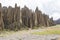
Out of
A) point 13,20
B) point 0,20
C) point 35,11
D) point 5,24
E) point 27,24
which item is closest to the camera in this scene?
point 0,20

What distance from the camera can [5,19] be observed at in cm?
12188

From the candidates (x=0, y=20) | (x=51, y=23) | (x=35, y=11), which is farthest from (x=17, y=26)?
(x=51, y=23)

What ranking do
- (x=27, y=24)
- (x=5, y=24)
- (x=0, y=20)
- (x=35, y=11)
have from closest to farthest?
(x=0, y=20) → (x=5, y=24) → (x=27, y=24) → (x=35, y=11)

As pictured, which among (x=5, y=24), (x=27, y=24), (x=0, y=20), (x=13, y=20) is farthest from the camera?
(x=27, y=24)

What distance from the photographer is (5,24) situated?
115688 mm

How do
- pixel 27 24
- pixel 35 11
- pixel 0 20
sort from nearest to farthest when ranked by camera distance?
pixel 0 20 < pixel 27 24 < pixel 35 11

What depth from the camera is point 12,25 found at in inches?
4454

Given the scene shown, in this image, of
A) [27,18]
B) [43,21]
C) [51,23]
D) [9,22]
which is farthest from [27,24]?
[51,23]

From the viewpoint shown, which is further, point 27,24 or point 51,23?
point 51,23

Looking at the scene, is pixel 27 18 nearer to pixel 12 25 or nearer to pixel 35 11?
pixel 35 11

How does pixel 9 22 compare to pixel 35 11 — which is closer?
pixel 9 22

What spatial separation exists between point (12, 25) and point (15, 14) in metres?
16.9

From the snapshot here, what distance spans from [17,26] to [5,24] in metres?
7.06

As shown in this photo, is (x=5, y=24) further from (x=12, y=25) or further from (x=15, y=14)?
(x=15, y=14)
